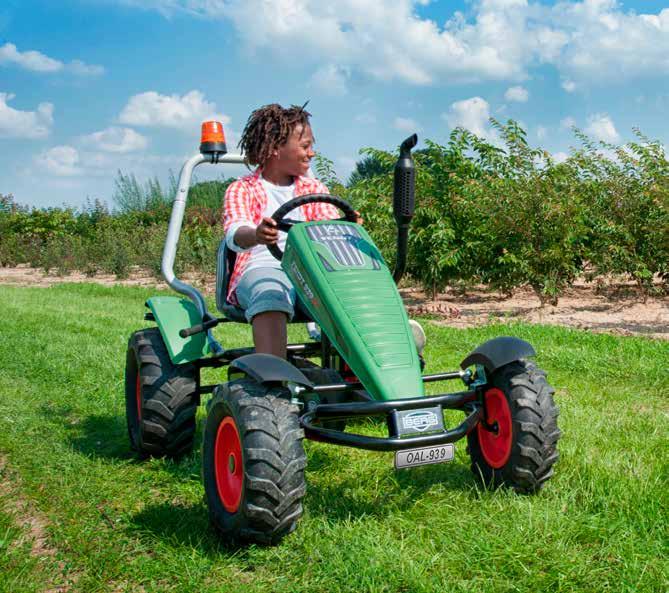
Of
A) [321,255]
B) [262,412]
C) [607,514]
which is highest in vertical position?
[321,255]

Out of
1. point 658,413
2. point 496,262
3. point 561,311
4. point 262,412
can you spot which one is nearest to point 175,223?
point 262,412

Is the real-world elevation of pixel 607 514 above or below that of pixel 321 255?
below

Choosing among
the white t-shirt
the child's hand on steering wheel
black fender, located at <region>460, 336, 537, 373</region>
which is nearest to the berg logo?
black fender, located at <region>460, 336, 537, 373</region>

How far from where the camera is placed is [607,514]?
8.57ft

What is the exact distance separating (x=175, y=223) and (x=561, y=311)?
6.00m

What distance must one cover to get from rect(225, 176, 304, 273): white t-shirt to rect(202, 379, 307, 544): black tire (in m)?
0.93

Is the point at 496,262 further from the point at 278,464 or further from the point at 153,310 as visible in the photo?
the point at 278,464

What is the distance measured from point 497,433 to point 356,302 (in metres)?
0.79

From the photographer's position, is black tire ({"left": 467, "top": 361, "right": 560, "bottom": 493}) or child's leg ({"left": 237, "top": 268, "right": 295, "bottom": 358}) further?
child's leg ({"left": 237, "top": 268, "right": 295, "bottom": 358})

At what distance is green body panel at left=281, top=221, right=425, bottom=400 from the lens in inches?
103

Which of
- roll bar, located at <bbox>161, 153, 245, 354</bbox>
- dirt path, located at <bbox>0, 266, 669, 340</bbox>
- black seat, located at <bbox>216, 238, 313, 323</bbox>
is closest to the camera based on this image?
black seat, located at <bbox>216, 238, 313, 323</bbox>

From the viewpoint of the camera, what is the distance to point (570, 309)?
8875mm

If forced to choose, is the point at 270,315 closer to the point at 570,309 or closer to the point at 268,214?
the point at 268,214

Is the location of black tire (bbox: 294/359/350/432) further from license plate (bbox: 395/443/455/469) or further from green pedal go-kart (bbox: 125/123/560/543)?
license plate (bbox: 395/443/455/469)
